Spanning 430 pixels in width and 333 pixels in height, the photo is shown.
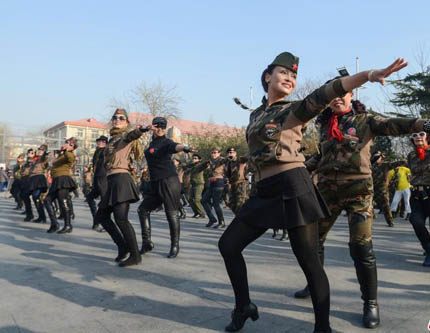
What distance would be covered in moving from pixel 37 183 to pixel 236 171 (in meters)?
5.12

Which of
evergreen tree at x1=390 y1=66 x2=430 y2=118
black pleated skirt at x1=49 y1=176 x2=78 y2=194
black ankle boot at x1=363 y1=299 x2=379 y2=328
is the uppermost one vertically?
evergreen tree at x1=390 y1=66 x2=430 y2=118


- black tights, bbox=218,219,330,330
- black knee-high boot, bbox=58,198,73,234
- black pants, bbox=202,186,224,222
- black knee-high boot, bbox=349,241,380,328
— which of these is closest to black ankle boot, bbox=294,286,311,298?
black knee-high boot, bbox=349,241,380,328

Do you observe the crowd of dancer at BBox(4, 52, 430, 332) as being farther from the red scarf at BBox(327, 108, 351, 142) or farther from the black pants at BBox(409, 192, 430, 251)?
the black pants at BBox(409, 192, 430, 251)

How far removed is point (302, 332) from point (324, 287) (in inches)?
18.0

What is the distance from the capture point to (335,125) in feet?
11.9

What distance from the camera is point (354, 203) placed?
3482 millimetres

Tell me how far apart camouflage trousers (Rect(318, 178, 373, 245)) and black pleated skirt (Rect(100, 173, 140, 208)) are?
272 centimetres

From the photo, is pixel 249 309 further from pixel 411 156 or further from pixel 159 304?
pixel 411 156

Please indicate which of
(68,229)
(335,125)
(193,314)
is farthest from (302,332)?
(68,229)

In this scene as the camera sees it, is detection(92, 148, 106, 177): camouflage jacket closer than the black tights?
No

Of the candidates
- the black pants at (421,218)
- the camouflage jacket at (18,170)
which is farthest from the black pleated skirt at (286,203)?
the camouflage jacket at (18,170)

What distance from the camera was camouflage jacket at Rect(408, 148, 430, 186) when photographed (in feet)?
19.3

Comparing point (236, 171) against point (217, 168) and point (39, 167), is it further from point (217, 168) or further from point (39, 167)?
point (39, 167)

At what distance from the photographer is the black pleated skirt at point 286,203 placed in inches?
107
